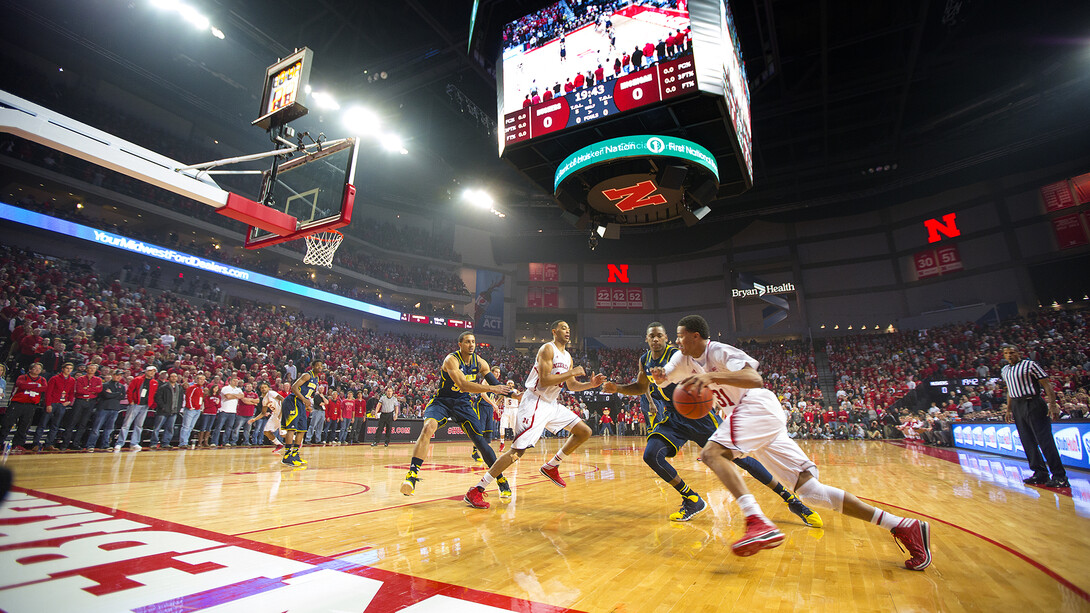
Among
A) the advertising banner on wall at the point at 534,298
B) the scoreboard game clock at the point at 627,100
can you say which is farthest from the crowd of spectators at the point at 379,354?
the scoreboard game clock at the point at 627,100

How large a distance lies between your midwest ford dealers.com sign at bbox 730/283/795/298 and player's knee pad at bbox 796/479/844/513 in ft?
96.1

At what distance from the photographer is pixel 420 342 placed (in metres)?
29.1

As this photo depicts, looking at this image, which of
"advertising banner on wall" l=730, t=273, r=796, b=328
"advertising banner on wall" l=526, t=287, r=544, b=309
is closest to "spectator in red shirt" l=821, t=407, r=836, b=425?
"advertising banner on wall" l=730, t=273, r=796, b=328

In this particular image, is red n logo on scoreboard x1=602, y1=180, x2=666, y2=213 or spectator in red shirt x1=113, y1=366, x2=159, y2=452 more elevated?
red n logo on scoreboard x1=602, y1=180, x2=666, y2=213

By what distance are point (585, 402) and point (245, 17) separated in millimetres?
20456

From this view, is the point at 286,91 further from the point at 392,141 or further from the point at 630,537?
the point at 392,141

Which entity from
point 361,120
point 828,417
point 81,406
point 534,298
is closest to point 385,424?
point 81,406

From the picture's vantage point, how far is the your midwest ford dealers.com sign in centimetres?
2908

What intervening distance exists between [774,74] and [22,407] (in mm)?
21403

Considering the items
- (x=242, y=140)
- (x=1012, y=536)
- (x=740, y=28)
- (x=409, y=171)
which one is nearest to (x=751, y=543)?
(x=1012, y=536)

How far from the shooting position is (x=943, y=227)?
24.7m

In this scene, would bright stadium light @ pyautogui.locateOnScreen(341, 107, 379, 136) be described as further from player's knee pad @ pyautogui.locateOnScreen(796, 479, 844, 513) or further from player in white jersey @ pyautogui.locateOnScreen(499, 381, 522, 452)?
player's knee pad @ pyautogui.locateOnScreen(796, 479, 844, 513)

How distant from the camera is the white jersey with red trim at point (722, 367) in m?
3.23

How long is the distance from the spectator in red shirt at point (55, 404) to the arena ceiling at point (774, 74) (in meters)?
9.53
